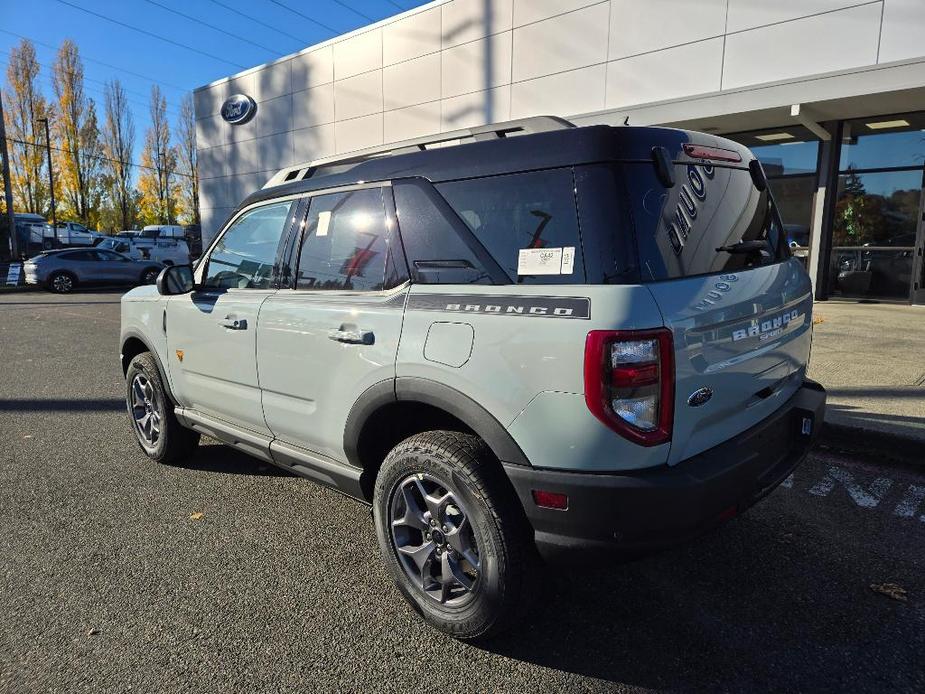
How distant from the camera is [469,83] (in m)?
15.7

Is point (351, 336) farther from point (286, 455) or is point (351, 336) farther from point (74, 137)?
point (74, 137)

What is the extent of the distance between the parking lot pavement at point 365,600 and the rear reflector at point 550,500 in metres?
0.27

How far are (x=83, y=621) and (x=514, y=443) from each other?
1.95m

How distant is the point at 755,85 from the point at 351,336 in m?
10.6

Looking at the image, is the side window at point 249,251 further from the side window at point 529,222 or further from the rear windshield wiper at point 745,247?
the rear windshield wiper at point 745,247

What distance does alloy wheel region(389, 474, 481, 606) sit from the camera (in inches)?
94.7

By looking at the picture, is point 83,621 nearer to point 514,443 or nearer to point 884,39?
point 514,443

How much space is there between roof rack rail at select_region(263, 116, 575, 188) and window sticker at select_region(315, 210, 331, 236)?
34cm

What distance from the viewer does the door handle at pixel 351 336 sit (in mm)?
2674

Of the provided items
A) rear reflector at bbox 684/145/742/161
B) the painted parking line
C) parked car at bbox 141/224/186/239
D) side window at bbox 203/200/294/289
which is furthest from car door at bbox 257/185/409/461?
parked car at bbox 141/224/186/239

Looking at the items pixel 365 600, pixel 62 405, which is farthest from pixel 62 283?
pixel 365 600

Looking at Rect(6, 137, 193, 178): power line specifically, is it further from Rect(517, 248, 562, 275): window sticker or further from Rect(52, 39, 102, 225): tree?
Rect(517, 248, 562, 275): window sticker

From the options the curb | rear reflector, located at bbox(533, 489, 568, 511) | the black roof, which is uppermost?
the black roof

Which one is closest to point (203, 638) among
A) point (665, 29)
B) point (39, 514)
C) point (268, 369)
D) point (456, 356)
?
point (268, 369)
